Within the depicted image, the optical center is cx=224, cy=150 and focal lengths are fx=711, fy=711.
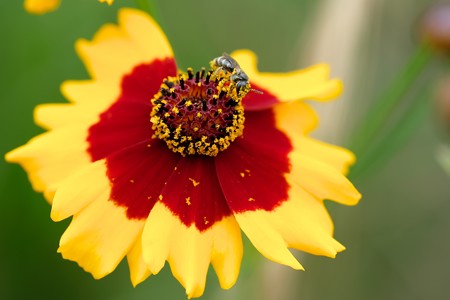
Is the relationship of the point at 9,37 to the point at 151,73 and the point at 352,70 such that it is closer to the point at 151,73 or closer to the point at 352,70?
the point at 151,73

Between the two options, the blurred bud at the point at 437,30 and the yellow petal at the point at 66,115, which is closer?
the yellow petal at the point at 66,115

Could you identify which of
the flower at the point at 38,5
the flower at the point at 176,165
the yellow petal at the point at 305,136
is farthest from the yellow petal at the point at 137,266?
the flower at the point at 38,5

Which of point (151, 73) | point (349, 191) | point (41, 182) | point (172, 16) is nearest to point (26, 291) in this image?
point (41, 182)

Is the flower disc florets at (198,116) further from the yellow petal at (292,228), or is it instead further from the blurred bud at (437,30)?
the blurred bud at (437,30)

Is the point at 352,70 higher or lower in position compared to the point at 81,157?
lower

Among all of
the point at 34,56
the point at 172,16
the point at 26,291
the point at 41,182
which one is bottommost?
the point at 26,291

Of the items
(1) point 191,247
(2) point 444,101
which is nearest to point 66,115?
(1) point 191,247
